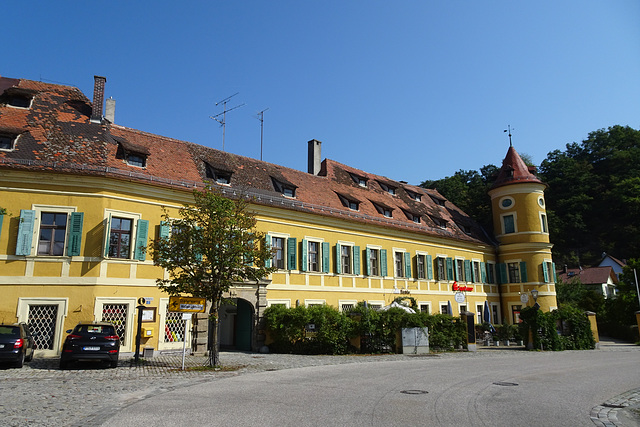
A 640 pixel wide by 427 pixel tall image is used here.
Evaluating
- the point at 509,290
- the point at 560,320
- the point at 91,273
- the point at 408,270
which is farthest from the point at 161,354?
the point at 509,290

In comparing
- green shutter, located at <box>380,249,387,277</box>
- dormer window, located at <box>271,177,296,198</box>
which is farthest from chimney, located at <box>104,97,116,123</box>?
green shutter, located at <box>380,249,387,277</box>

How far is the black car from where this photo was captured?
15477 mm

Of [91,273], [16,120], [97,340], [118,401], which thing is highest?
[16,120]

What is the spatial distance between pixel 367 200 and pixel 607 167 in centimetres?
5067

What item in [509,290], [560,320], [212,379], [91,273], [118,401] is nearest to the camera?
[118,401]

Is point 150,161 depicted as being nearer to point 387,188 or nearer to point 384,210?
point 384,210

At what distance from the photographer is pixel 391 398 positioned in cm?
1009

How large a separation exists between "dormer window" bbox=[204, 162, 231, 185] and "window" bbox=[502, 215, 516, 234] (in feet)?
84.1

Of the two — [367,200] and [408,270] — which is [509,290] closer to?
[408,270]

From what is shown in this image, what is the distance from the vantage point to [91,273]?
19562 millimetres

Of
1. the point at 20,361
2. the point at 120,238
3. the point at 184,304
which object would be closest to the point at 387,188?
the point at 120,238

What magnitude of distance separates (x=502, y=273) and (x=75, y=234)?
32.8 m

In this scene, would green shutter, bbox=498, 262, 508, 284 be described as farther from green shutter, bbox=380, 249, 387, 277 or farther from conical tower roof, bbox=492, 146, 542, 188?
green shutter, bbox=380, 249, 387, 277

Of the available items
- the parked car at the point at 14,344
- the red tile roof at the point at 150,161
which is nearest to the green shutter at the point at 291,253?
the red tile roof at the point at 150,161
